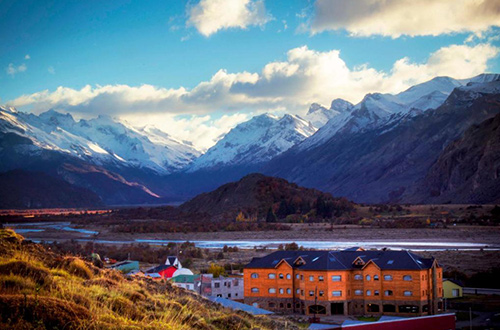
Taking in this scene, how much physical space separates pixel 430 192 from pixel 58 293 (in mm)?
191362

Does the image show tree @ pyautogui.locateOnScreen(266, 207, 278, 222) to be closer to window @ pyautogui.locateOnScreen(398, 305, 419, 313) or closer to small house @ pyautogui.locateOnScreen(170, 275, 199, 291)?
small house @ pyautogui.locateOnScreen(170, 275, 199, 291)

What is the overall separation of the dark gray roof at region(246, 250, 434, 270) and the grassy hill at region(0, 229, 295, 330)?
821 inches

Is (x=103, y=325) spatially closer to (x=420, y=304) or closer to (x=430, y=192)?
(x=420, y=304)

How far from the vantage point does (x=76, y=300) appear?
13.8 meters

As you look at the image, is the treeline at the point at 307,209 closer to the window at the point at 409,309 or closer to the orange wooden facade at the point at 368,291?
the orange wooden facade at the point at 368,291

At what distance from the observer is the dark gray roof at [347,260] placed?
133ft

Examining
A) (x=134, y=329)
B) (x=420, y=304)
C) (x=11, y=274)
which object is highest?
(x=11, y=274)

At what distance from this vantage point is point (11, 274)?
1416 cm

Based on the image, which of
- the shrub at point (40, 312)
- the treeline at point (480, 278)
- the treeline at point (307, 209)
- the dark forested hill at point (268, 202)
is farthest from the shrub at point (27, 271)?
the dark forested hill at point (268, 202)

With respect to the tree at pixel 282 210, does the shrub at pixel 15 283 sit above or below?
below

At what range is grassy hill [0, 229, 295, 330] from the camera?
11859 mm

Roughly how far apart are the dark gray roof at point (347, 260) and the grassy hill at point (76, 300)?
68.5 ft

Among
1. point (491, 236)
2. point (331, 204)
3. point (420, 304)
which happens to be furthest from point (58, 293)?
point (331, 204)

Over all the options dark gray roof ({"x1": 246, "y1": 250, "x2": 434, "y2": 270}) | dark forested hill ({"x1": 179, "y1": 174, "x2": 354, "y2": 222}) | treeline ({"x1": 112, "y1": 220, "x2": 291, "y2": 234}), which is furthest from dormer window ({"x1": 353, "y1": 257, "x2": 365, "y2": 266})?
dark forested hill ({"x1": 179, "y1": 174, "x2": 354, "y2": 222})
